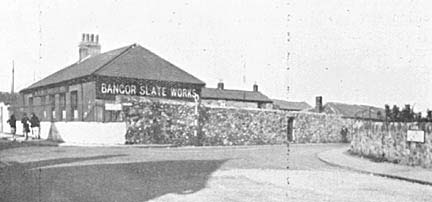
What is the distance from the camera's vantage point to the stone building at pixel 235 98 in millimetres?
57406

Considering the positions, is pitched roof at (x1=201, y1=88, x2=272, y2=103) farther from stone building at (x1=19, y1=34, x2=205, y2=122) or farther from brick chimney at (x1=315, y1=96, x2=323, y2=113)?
stone building at (x1=19, y1=34, x2=205, y2=122)

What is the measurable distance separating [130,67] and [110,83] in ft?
8.36

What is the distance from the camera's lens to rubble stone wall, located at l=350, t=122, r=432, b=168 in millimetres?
16484

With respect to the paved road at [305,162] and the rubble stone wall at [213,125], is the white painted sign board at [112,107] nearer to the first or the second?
the rubble stone wall at [213,125]

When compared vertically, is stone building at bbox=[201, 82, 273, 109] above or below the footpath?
above

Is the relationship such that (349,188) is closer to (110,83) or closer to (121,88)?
(110,83)

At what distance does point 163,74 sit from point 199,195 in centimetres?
3106

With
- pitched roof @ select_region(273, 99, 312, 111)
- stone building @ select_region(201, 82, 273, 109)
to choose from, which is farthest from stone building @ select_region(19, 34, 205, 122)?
pitched roof @ select_region(273, 99, 312, 111)

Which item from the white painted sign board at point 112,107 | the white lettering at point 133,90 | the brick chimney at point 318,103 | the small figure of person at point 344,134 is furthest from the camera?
the brick chimney at point 318,103

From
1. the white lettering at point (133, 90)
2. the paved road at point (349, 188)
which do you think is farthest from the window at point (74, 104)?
the paved road at point (349, 188)

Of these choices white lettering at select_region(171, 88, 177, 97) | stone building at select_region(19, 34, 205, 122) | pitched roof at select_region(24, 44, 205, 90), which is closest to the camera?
stone building at select_region(19, 34, 205, 122)

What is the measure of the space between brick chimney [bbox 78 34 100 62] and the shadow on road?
30952mm

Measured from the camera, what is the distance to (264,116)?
36.1 metres

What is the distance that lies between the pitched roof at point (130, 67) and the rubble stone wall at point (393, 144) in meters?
19.9
